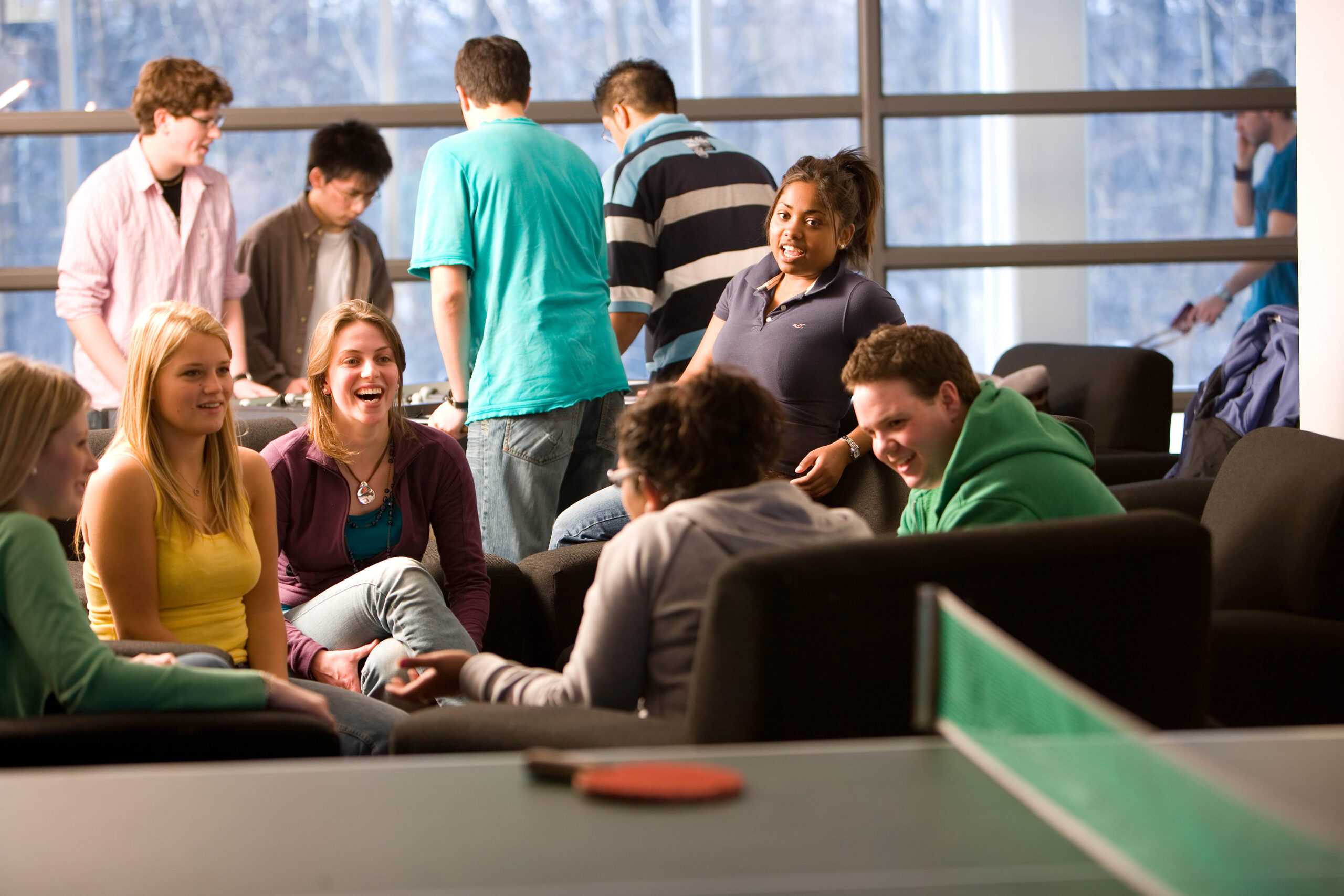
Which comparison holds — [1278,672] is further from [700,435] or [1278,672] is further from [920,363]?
[700,435]

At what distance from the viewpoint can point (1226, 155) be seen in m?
6.61

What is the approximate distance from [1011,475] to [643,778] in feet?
3.97

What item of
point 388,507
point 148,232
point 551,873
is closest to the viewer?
point 551,873

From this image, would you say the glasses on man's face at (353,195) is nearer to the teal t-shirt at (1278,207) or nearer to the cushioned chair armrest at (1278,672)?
the cushioned chair armrest at (1278,672)

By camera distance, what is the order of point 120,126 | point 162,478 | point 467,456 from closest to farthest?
point 162,478, point 467,456, point 120,126

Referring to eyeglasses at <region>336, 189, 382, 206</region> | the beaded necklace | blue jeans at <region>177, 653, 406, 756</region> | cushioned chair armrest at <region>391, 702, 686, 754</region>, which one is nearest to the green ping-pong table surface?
cushioned chair armrest at <region>391, 702, 686, 754</region>

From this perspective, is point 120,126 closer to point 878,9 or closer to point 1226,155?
point 878,9

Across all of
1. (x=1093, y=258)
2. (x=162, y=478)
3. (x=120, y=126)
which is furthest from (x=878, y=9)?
(x=162, y=478)

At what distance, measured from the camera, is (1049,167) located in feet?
21.6

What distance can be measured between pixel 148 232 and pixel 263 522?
2030mm

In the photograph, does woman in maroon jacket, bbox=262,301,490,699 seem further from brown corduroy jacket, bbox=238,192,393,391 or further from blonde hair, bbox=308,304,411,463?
brown corduroy jacket, bbox=238,192,393,391

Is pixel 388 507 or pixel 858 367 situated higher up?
pixel 858 367

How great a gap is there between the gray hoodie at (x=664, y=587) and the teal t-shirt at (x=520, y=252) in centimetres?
153

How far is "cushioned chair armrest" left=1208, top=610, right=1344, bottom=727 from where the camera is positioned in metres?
2.32
